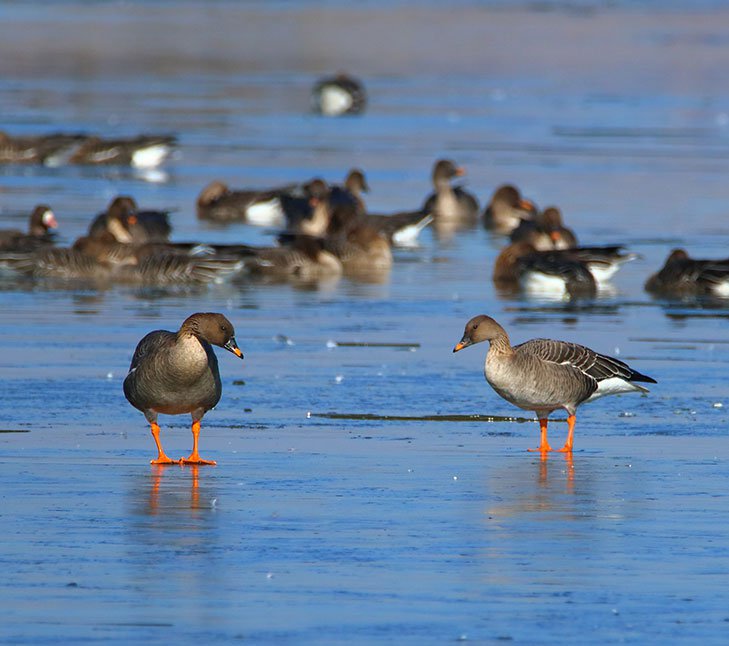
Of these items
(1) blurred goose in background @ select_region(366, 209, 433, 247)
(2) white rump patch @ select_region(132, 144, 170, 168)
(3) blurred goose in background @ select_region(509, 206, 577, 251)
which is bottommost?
(3) blurred goose in background @ select_region(509, 206, 577, 251)

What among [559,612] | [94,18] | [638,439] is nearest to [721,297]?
[638,439]

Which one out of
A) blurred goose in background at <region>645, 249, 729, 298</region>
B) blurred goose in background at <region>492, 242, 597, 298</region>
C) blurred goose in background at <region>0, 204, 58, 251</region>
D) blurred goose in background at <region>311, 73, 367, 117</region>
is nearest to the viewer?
blurred goose in background at <region>645, 249, 729, 298</region>

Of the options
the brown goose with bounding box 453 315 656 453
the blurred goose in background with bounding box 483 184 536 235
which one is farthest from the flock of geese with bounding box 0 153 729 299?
the brown goose with bounding box 453 315 656 453

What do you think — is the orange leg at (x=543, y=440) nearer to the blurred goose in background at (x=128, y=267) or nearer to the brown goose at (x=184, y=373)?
the brown goose at (x=184, y=373)

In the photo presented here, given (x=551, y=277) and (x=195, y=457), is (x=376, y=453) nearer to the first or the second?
(x=195, y=457)

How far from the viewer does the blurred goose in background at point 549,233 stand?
21.0 meters

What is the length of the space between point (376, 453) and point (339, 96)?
30.3 meters

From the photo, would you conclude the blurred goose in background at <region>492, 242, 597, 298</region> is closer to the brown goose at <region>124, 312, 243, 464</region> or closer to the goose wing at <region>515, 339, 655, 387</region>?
the goose wing at <region>515, 339, 655, 387</region>

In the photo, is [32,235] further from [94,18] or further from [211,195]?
[94,18]

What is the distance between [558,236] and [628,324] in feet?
16.3

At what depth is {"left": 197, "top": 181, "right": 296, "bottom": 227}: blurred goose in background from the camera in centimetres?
2453

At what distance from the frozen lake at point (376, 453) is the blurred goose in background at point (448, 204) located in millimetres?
751

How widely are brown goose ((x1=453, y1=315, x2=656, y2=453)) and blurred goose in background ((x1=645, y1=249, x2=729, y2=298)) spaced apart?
7235 mm

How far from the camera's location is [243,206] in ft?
80.7
